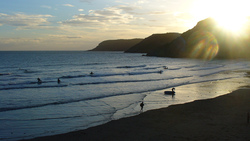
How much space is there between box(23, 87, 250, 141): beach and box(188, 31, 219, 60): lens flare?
315 feet

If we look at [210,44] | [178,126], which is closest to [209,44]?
[210,44]

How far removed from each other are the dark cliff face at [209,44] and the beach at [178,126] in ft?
296

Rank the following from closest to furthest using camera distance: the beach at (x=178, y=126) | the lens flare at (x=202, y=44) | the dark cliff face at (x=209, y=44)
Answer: the beach at (x=178, y=126)
the dark cliff face at (x=209, y=44)
the lens flare at (x=202, y=44)

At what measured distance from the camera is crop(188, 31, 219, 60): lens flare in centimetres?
10581

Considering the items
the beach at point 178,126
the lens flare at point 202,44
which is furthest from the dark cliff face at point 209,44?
the beach at point 178,126

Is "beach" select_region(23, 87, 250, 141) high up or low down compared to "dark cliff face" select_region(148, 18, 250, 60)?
down

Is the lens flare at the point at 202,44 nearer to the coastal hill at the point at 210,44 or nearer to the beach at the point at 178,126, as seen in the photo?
the coastal hill at the point at 210,44

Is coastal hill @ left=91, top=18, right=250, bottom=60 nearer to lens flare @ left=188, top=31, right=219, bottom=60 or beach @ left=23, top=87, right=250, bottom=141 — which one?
lens flare @ left=188, top=31, right=219, bottom=60

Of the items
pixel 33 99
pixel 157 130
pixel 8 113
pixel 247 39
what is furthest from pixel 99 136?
pixel 247 39

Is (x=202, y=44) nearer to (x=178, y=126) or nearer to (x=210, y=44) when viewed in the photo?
(x=210, y=44)

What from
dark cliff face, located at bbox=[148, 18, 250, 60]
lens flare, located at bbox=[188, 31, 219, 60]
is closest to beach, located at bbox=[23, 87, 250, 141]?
dark cliff face, located at bbox=[148, 18, 250, 60]

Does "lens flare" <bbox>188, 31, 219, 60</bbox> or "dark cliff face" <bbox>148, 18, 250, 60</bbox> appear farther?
"lens flare" <bbox>188, 31, 219, 60</bbox>

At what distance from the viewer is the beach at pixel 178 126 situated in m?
9.64

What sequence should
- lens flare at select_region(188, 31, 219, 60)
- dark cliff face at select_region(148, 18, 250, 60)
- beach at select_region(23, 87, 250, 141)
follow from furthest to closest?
lens flare at select_region(188, 31, 219, 60)
dark cliff face at select_region(148, 18, 250, 60)
beach at select_region(23, 87, 250, 141)
